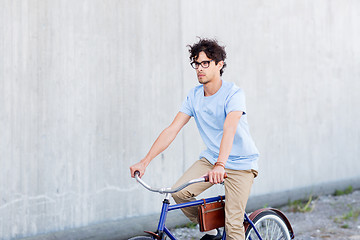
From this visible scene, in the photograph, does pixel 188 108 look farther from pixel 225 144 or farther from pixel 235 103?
pixel 225 144

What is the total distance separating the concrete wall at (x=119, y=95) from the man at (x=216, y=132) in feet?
5.18

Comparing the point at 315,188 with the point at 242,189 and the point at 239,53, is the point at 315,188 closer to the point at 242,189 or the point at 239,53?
the point at 239,53

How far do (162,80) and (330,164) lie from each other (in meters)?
3.48

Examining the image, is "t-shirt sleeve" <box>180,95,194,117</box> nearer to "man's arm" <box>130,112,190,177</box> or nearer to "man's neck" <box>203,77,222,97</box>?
"man's arm" <box>130,112,190,177</box>

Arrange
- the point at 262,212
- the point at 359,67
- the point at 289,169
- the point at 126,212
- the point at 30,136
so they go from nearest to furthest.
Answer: the point at 262,212, the point at 30,136, the point at 126,212, the point at 289,169, the point at 359,67

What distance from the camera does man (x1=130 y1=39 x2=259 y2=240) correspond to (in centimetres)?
320

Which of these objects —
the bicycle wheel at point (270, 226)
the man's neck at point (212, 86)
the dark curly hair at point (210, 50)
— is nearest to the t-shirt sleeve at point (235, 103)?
the man's neck at point (212, 86)

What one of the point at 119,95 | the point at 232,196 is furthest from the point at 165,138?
the point at 119,95

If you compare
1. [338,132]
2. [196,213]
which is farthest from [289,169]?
[196,213]

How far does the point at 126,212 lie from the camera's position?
499cm

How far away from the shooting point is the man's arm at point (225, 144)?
2768 mm

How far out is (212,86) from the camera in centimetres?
326

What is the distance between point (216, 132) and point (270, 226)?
0.97 metres

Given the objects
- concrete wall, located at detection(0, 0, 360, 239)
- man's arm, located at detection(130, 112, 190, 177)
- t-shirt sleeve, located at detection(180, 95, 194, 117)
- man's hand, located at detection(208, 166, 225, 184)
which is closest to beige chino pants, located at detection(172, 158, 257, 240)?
man's arm, located at detection(130, 112, 190, 177)
